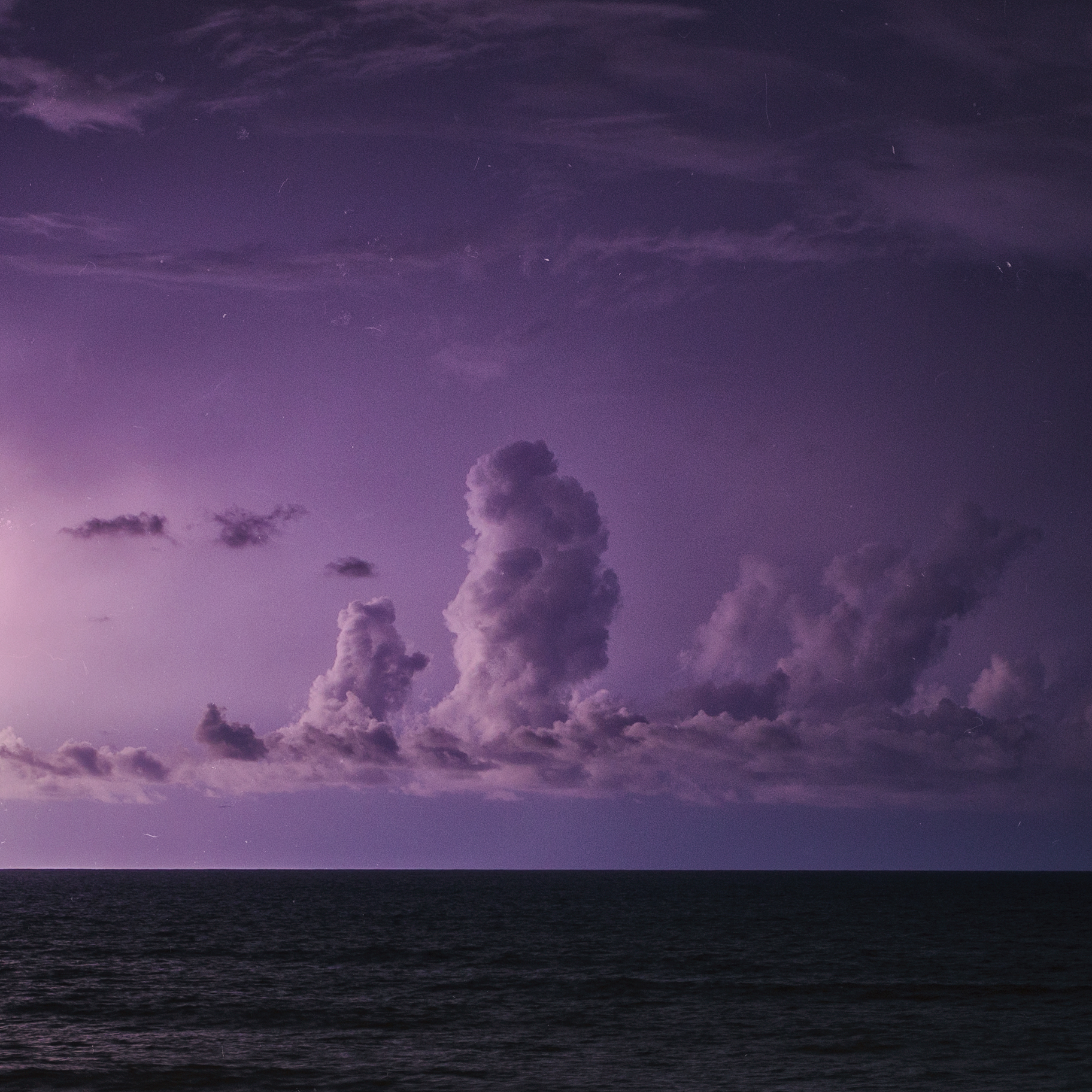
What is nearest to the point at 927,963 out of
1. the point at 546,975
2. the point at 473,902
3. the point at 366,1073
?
the point at 546,975

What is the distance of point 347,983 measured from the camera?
65.2 meters

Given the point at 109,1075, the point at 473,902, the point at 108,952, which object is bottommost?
the point at 473,902

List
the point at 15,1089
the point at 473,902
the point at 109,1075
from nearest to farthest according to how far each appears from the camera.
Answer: the point at 15,1089 → the point at 109,1075 → the point at 473,902

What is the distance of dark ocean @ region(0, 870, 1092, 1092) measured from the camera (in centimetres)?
4056

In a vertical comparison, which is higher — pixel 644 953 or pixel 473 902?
pixel 644 953

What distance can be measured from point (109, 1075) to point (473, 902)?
447 feet

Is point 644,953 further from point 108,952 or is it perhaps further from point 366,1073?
point 366,1073

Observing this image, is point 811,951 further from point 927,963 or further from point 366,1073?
point 366,1073

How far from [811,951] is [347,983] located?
118 ft

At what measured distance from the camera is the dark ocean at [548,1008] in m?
40.6

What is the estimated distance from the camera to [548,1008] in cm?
5553

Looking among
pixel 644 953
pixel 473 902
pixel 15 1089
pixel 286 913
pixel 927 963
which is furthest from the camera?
pixel 473 902

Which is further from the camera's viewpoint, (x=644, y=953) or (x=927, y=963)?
(x=644, y=953)

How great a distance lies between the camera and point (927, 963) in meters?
76.8
